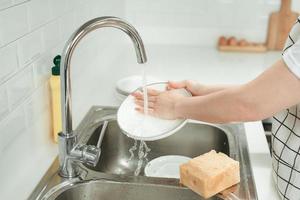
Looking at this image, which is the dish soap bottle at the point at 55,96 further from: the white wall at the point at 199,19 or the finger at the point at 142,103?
the white wall at the point at 199,19

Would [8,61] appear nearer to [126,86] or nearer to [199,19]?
[126,86]

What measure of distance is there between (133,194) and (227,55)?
1257mm

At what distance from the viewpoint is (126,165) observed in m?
1.36

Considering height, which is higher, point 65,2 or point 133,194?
point 65,2

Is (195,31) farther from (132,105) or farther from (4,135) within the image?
(4,135)

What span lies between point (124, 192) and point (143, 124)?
0.19 m

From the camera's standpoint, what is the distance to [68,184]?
3.35ft

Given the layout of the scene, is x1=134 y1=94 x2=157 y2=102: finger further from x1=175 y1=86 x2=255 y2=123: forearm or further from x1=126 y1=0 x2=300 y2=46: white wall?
x1=126 y1=0 x2=300 y2=46: white wall

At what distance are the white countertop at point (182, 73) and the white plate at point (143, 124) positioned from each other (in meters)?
0.23

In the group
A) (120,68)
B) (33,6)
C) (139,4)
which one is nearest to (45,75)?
(33,6)

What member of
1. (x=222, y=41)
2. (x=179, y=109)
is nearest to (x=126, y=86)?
(x=179, y=109)

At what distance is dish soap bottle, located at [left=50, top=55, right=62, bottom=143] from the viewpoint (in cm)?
112

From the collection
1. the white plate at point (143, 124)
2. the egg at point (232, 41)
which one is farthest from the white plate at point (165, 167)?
the egg at point (232, 41)

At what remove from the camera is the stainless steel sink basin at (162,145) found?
4.40 feet
